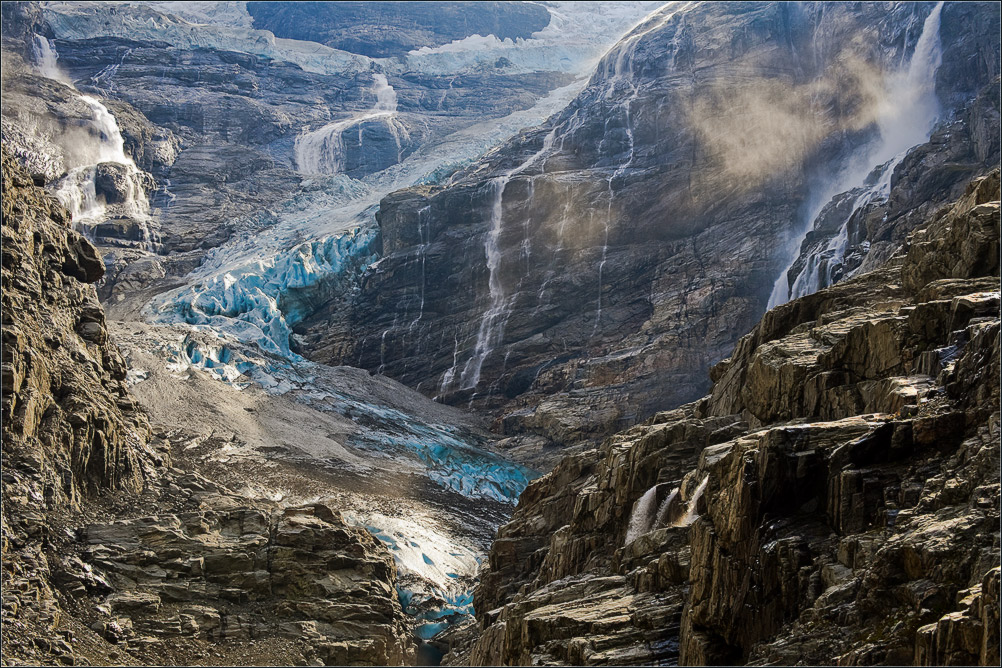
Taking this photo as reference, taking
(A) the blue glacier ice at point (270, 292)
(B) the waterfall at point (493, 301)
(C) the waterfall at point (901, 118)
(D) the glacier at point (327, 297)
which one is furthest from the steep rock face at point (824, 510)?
(A) the blue glacier ice at point (270, 292)

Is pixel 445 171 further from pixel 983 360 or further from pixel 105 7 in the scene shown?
pixel 983 360

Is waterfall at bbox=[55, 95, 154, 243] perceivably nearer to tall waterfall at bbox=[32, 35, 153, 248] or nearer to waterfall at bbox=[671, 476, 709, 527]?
tall waterfall at bbox=[32, 35, 153, 248]

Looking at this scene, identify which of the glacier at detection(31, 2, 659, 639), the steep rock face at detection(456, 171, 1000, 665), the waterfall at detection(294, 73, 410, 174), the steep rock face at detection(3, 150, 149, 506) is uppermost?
the waterfall at detection(294, 73, 410, 174)

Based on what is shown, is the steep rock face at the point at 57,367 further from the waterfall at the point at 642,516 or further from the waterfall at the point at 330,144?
the waterfall at the point at 330,144

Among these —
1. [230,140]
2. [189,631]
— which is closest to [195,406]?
[189,631]

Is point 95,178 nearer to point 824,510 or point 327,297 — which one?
point 327,297

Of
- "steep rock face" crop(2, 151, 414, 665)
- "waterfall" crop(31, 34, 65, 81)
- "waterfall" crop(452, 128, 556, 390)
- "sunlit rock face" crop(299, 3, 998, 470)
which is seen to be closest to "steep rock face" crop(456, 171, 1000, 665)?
"steep rock face" crop(2, 151, 414, 665)

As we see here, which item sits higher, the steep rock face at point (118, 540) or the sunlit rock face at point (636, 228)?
the sunlit rock face at point (636, 228)
